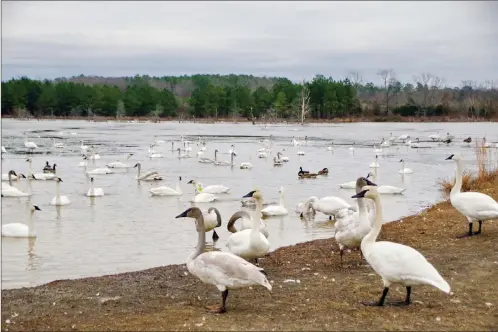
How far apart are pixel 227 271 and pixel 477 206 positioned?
17.4 ft

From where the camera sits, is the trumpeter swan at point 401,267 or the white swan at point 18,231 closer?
the trumpeter swan at point 401,267

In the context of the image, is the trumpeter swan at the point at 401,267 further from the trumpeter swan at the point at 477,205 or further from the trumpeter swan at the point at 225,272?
the trumpeter swan at the point at 477,205

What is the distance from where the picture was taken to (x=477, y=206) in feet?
32.8

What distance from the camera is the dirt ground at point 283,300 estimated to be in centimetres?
585

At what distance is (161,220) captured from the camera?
14891 millimetres

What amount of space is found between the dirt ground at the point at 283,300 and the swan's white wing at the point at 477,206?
0.46m

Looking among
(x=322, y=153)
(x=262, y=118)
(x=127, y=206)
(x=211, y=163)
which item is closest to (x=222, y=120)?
(x=262, y=118)

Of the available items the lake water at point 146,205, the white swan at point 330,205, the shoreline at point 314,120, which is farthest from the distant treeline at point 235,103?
the white swan at point 330,205

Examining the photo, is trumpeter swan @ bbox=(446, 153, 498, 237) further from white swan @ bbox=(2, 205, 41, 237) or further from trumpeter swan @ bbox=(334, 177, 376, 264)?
white swan @ bbox=(2, 205, 41, 237)

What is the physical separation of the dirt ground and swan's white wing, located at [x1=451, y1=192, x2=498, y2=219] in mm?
464

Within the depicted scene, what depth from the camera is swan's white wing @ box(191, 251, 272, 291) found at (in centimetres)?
616

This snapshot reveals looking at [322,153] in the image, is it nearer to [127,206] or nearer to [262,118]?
[127,206]

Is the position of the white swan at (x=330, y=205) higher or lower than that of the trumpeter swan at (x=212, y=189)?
higher

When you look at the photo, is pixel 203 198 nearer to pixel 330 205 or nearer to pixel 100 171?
pixel 330 205
